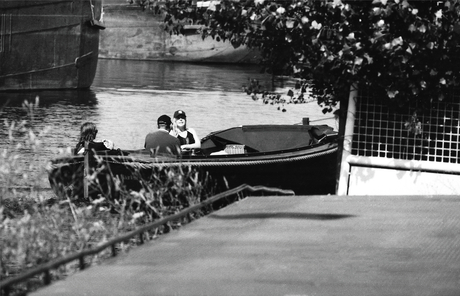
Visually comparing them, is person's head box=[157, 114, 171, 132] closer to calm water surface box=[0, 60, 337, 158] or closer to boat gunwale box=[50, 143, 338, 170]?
boat gunwale box=[50, 143, 338, 170]

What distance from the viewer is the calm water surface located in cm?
2839

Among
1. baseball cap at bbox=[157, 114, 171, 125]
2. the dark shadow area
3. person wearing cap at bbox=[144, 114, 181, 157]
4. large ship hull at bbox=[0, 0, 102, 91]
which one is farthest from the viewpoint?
large ship hull at bbox=[0, 0, 102, 91]

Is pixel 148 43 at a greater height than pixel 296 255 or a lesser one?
greater

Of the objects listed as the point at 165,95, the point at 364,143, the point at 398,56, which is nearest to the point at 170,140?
the point at 364,143

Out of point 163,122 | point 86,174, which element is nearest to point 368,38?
point 86,174

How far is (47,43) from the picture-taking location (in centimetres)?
4209

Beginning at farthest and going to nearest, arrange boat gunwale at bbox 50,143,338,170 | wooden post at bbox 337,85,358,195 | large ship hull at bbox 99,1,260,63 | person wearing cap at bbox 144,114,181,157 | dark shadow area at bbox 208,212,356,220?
1. large ship hull at bbox 99,1,260,63
2. person wearing cap at bbox 144,114,181,157
3. boat gunwale at bbox 50,143,338,170
4. wooden post at bbox 337,85,358,195
5. dark shadow area at bbox 208,212,356,220

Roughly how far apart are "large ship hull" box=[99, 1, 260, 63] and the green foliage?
2421 inches

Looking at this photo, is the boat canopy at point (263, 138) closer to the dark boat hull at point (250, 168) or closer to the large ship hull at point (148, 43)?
the dark boat hull at point (250, 168)

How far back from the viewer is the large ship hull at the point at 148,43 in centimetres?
7181

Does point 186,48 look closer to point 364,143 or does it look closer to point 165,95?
point 165,95

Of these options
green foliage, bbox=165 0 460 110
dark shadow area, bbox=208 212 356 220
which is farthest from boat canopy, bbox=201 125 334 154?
dark shadow area, bbox=208 212 356 220

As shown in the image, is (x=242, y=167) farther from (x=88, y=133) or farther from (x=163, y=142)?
(x=88, y=133)

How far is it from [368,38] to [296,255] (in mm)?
3768
